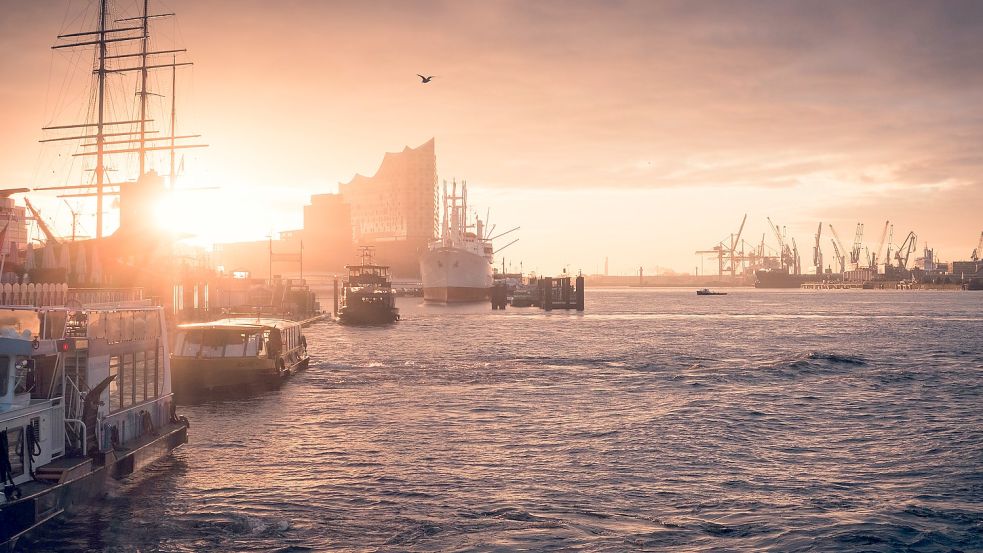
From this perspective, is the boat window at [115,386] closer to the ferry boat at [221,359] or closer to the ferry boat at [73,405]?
the ferry boat at [73,405]

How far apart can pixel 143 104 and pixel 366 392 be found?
4804 centimetres

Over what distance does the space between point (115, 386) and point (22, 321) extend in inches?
147

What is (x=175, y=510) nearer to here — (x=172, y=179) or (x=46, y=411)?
(x=46, y=411)

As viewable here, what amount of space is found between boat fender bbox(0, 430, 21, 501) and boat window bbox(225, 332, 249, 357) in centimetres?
2239

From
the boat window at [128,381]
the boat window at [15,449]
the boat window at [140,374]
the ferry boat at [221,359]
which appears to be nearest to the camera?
the boat window at [15,449]

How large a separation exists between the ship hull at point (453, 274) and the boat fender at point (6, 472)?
169741 millimetres

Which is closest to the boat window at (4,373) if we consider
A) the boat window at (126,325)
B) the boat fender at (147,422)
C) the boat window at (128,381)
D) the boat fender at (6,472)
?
the boat fender at (6,472)

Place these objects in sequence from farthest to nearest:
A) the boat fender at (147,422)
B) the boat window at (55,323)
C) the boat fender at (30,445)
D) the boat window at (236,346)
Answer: the boat window at (236,346) → the boat fender at (147,422) → the boat window at (55,323) → the boat fender at (30,445)

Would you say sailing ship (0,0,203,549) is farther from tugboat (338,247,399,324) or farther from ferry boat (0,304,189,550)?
tugboat (338,247,399,324)

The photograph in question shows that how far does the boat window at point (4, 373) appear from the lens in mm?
15766

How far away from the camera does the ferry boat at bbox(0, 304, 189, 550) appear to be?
15789mm

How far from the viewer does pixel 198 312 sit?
71312mm

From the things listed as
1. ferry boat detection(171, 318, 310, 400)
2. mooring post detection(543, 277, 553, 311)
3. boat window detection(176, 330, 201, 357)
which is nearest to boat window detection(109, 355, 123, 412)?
ferry boat detection(171, 318, 310, 400)

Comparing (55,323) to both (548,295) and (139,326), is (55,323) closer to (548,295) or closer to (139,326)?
(139,326)
